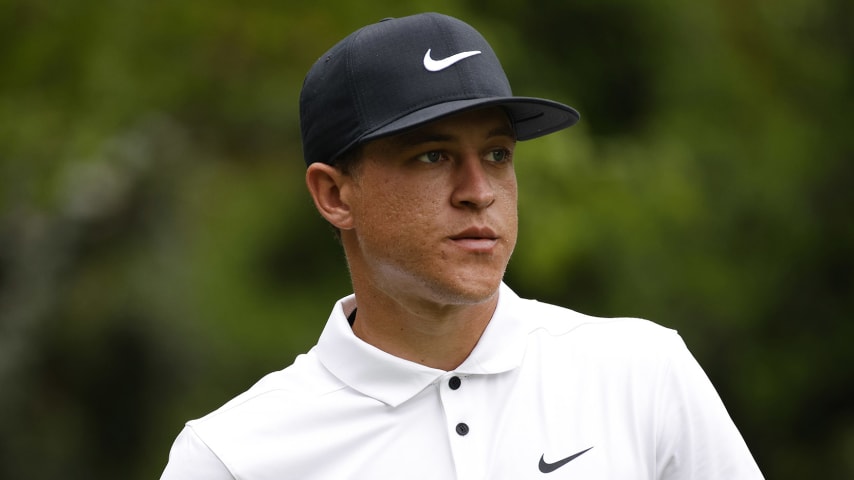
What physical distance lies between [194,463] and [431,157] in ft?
2.33

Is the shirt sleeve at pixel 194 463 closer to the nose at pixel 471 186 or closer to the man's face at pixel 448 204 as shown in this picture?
the man's face at pixel 448 204

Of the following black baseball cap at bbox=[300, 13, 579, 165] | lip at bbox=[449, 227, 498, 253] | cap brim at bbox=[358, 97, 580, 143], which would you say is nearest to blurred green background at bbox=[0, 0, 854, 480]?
cap brim at bbox=[358, 97, 580, 143]

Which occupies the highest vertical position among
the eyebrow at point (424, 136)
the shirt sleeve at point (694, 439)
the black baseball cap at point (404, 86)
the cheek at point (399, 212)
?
the black baseball cap at point (404, 86)

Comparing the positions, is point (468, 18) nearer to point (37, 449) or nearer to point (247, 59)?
point (247, 59)

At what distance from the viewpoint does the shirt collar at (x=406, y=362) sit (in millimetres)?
2598

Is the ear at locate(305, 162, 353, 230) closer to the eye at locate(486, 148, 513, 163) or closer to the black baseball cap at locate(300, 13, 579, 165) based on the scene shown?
the black baseball cap at locate(300, 13, 579, 165)

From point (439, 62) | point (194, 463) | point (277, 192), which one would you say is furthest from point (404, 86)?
point (277, 192)

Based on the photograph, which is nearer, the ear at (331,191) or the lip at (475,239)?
the lip at (475,239)

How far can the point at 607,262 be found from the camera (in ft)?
20.7

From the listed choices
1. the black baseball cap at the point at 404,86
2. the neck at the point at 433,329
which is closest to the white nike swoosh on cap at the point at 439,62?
the black baseball cap at the point at 404,86

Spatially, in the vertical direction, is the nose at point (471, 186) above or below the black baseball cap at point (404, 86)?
below

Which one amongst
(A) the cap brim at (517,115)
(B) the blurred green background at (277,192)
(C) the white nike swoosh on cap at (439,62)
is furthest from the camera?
(B) the blurred green background at (277,192)

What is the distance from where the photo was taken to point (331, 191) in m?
2.73

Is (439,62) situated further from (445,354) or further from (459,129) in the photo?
(445,354)
